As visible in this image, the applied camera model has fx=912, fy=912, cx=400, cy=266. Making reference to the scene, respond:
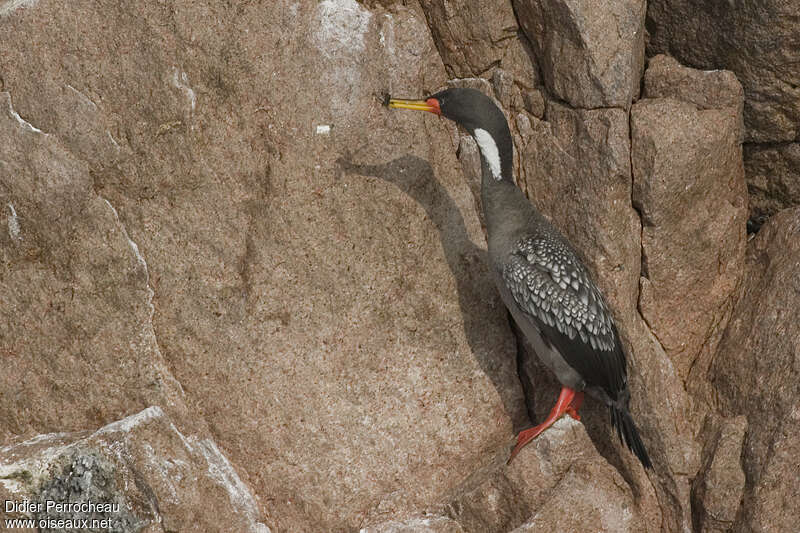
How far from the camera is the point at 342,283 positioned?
6.59 m

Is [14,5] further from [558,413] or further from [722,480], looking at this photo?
[722,480]

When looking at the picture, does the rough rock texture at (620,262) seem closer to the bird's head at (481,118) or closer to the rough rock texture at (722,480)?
the rough rock texture at (722,480)

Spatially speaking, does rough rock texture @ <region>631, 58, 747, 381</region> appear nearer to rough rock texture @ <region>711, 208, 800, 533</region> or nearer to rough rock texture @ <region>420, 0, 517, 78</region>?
rough rock texture @ <region>711, 208, 800, 533</region>

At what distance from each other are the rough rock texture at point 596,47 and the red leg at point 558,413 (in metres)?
2.10

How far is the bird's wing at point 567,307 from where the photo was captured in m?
6.23

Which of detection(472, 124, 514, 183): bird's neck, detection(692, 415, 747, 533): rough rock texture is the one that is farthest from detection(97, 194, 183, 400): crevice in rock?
detection(692, 415, 747, 533): rough rock texture

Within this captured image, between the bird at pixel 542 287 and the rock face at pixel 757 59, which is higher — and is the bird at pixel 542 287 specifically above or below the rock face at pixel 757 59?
below

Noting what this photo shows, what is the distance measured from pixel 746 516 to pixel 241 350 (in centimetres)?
360

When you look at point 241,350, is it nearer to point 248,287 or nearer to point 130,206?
point 248,287

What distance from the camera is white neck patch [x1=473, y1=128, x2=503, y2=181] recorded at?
6477 mm

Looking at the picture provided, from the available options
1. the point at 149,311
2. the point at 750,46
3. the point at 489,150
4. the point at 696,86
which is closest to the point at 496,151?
the point at 489,150

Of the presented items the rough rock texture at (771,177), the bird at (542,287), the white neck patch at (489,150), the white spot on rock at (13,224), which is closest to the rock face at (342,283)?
the white spot on rock at (13,224)

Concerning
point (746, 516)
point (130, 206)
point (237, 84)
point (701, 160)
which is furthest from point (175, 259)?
point (746, 516)

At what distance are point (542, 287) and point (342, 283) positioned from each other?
1.43 meters
